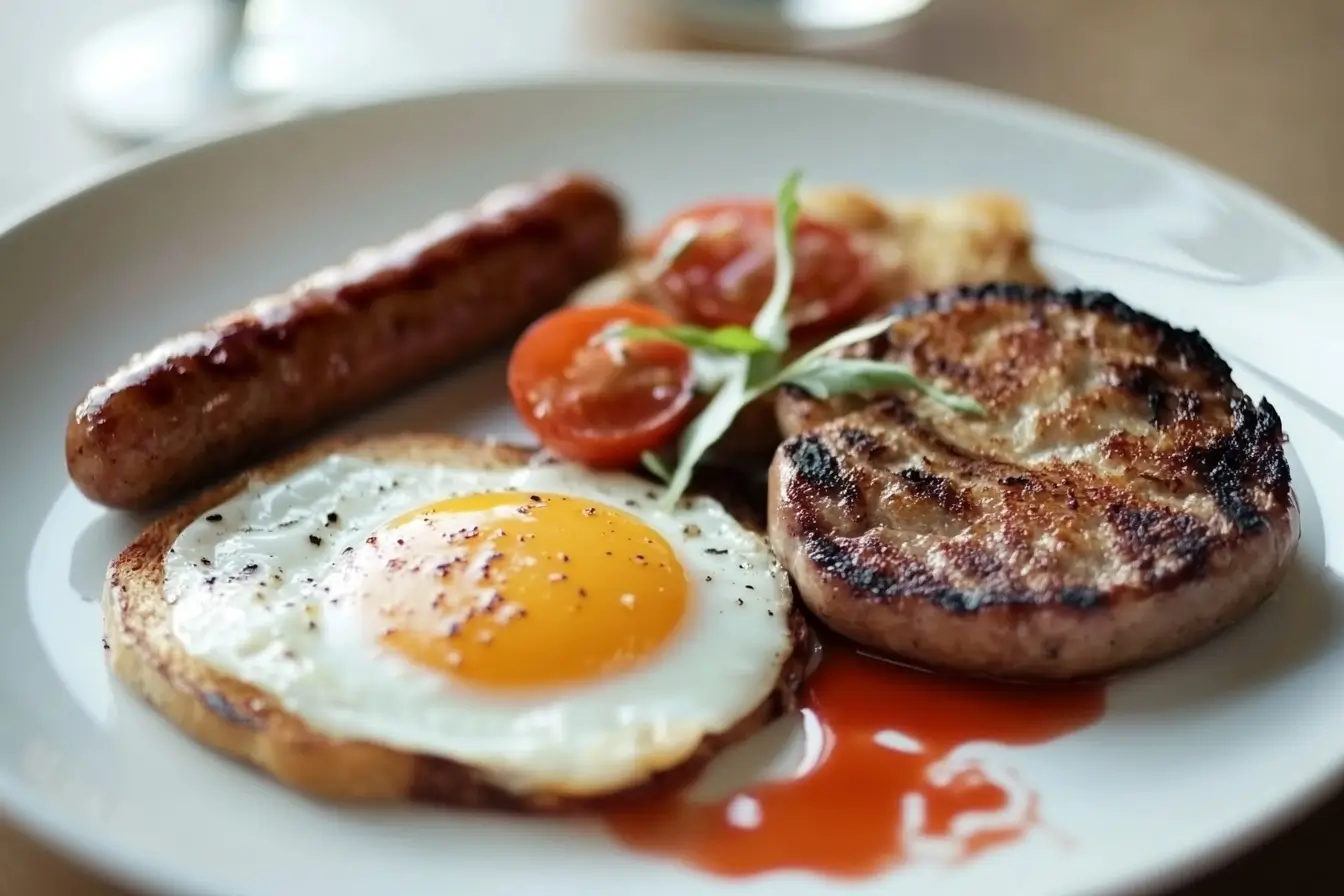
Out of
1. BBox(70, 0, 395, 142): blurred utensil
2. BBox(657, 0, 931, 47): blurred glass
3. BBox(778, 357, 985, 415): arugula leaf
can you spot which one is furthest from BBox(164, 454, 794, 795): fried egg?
BBox(657, 0, 931, 47): blurred glass

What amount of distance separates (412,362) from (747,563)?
98 centimetres

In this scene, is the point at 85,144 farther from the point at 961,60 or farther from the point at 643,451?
the point at 961,60

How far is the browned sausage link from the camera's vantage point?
2.56m

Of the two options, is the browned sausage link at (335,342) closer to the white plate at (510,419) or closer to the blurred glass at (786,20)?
the white plate at (510,419)

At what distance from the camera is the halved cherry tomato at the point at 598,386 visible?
9.15 feet

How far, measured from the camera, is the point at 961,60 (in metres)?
4.91

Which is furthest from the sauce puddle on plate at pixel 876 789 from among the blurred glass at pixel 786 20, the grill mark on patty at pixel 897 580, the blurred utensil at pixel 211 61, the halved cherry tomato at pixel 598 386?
the blurred glass at pixel 786 20

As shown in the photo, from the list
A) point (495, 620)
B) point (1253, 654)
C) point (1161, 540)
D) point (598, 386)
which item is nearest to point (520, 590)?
point (495, 620)

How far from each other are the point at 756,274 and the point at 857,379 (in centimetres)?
66

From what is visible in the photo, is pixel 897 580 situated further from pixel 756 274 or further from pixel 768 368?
pixel 756 274

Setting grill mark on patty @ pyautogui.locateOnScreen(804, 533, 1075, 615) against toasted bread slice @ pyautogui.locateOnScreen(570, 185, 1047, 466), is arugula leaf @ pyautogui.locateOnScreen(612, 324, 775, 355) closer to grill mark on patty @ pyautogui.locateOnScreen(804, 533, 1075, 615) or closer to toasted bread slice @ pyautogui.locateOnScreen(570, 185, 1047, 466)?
toasted bread slice @ pyautogui.locateOnScreen(570, 185, 1047, 466)

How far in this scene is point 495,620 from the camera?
2.21 metres

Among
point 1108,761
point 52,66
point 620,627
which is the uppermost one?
point 52,66

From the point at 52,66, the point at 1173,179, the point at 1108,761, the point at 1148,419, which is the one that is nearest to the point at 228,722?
the point at 1108,761
